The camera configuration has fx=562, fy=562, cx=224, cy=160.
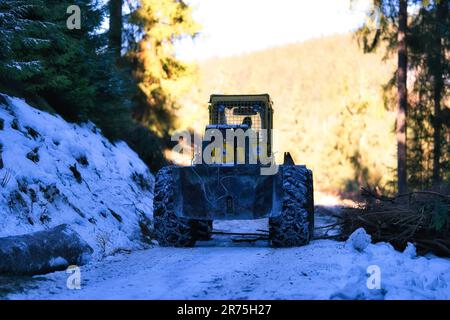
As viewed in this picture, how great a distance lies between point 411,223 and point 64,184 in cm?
599

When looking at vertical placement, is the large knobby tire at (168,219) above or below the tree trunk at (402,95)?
below

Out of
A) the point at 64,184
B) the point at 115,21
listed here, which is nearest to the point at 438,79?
the point at 115,21

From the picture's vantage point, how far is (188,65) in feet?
83.1

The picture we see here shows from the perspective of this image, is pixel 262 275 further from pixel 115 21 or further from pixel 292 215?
pixel 115 21

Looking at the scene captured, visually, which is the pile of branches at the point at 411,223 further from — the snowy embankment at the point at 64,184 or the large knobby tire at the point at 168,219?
the snowy embankment at the point at 64,184

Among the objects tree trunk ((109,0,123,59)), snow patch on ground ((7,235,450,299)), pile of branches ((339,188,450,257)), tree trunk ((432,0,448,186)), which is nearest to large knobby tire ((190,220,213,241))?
snow patch on ground ((7,235,450,299))

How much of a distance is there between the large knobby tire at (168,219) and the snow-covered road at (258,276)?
2.26 feet

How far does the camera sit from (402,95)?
20.9 m

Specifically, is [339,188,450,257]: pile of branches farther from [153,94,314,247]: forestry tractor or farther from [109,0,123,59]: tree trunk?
[109,0,123,59]: tree trunk

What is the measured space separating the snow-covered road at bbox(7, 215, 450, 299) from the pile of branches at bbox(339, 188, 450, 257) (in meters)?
0.47

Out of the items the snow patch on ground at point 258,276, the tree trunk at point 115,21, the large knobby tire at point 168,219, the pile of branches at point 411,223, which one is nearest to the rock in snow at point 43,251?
the snow patch on ground at point 258,276

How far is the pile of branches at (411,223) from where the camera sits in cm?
867

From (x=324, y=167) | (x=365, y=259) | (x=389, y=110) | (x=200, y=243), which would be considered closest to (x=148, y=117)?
(x=389, y=110)
